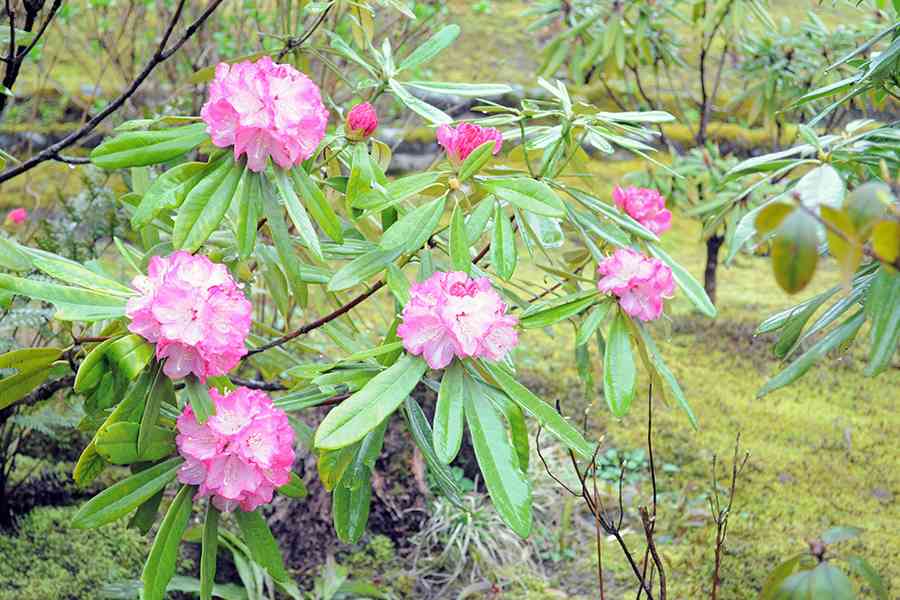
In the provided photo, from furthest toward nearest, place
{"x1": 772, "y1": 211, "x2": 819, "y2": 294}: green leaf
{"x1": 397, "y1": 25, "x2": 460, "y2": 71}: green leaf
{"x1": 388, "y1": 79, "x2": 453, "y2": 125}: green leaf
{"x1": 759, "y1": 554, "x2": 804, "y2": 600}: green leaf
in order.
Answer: {"x1": 397, "y1": 25, "x2": 460, "y2": 71}: green leaf, {"x1": 388, "y1": 79, "x2": 453, "y2": 125}: green leaf, {"x1": 759, "y1": 554, "x2": 804, "y2": 600}: green leaf, {"x1": 772, "y1": 211, "x2": 819, "y2": 294}: green leaf

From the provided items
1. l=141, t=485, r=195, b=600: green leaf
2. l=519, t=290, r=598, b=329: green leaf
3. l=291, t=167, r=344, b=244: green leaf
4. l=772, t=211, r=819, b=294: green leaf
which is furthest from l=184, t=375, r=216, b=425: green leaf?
l=772, t=211, r=819, b=294: green leaf

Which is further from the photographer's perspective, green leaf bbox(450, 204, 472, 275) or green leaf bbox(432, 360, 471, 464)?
green leaf bbox(450, 204, 472, 275)

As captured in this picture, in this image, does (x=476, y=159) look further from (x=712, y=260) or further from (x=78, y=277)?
(x=712, y=260)

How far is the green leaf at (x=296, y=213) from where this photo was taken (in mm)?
1061

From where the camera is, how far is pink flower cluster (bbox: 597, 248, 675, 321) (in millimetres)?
1095

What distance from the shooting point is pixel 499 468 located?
36.4 inches

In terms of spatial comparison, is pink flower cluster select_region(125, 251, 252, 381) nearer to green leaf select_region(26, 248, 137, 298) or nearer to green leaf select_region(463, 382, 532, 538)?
green leaf select_region(26, 248, 137, 298)

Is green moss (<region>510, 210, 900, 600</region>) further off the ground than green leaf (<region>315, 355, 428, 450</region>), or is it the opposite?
green leaf (<region>315, 355, 428, 450</region>)

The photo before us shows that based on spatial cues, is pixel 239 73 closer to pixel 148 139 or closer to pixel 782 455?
pixel 148 139

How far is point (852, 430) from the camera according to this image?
2914mm

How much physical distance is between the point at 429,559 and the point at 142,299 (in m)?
1.51

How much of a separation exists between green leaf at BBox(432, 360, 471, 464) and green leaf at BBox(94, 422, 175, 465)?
0.35m

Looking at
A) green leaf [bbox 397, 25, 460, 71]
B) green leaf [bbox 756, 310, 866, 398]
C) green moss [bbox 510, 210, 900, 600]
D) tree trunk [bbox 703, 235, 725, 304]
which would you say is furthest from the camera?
tree trunk [bbox 703, 235, 725, 304]

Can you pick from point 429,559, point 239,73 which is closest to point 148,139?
point 239,73
